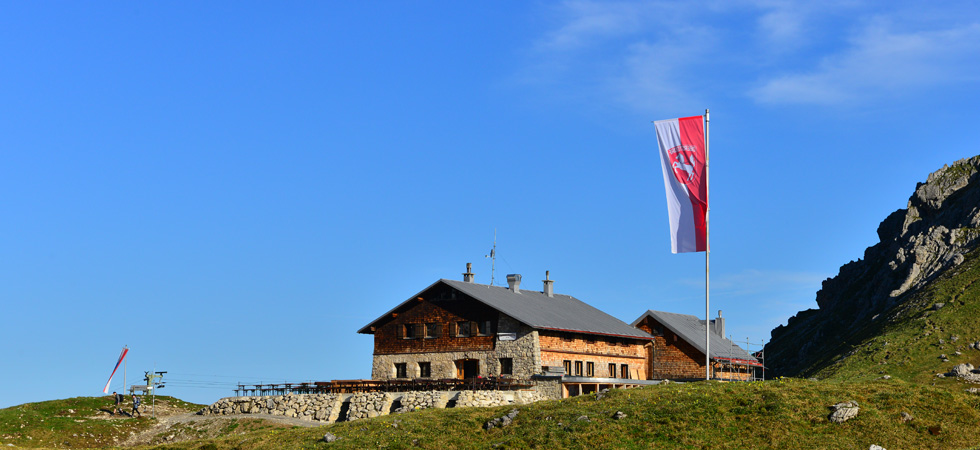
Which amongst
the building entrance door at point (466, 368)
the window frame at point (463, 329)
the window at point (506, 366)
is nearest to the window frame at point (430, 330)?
the window frame at point (463, 329)

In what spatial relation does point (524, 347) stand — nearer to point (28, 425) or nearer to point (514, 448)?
point (514, 448)

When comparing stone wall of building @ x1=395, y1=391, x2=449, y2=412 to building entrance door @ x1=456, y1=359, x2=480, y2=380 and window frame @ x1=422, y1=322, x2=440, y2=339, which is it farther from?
window frame @ x1=422, y1=322, x2=440, y2=339

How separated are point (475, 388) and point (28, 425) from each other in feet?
88.7

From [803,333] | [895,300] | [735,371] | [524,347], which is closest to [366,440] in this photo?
[524,347]

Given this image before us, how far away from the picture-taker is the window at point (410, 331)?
7069cm

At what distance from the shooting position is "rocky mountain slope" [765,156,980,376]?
11681cm

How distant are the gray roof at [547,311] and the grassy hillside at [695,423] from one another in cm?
1798

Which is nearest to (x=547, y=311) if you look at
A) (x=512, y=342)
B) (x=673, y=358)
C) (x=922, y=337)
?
(x=512, y=342)

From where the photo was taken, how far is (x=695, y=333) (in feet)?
264

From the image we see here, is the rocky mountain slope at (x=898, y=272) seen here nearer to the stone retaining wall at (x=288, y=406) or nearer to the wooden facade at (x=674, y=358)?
the wooden facade at (x=674, y=358)

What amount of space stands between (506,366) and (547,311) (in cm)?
697

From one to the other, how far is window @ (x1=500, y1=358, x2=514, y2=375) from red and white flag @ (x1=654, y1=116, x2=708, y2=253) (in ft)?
68.9

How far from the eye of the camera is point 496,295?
233ft

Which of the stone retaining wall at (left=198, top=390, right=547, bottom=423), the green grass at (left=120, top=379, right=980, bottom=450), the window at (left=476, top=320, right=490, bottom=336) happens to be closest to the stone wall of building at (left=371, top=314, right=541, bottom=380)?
the window at (left=476, top=320, right=490, bottom=336)
